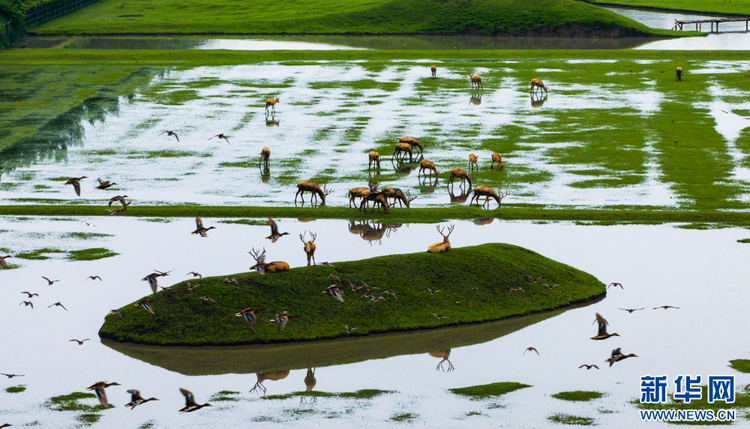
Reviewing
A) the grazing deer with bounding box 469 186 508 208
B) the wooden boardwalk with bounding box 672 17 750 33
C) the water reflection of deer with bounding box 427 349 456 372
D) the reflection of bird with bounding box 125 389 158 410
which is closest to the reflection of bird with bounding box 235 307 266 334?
the reflection of bird with bounding box 125 389 158 410

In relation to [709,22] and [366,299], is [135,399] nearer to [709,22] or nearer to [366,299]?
[366,299]

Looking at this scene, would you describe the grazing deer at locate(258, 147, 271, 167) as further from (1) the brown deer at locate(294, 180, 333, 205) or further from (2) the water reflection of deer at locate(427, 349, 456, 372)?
(2) the water reflection of deer at locate(427, 349, 456, 372)

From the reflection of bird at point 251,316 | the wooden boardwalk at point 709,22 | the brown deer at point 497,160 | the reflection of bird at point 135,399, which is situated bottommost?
the reflection of bird at point 135,399

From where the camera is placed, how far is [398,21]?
415 ft

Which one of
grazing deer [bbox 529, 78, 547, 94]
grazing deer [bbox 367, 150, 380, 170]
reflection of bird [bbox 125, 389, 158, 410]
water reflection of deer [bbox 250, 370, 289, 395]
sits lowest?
water reflection of deer [bbox 250, 370, 289, 395]

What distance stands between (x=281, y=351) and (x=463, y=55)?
76.6 metres

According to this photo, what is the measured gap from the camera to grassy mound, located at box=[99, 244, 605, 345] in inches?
1099

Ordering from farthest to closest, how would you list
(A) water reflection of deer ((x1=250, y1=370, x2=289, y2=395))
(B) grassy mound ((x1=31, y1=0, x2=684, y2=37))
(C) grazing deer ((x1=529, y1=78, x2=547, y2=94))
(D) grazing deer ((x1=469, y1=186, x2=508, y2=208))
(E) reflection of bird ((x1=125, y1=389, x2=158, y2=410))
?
(B) grassy mound ((x1=31, y1=0, x2=684, y2=37)), (C) grazing deer ((x1=529, y1=78, x2=547, y2=94)), (D) grazing deer ((x1=469, y1=186, x2=508, y2=208)), (A) water reflection of deer ((x1=250, y1=370, x2=289, y2=395)), (E) reflection of bird ((x1=125, y1=389, x2=158, y2=410))

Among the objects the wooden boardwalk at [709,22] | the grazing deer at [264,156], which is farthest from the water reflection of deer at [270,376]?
the wooden boardwalk at [709,22]

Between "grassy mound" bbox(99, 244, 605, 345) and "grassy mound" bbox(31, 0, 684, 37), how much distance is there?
9201 cm

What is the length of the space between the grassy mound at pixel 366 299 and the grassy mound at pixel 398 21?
9201 centimetres

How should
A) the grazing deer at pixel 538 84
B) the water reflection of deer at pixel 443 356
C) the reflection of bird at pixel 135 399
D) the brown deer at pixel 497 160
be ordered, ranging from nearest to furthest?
the reflection of bird at pixel 135 399 < the water reflection of deer at pixel 443 356 < the brown deer at pixel 497 160 < the grazing deer at pixel 538 84

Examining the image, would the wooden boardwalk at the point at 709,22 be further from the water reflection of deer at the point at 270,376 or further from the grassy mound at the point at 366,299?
the water reflection of deer at the point at 270,376

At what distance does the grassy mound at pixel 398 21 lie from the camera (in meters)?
121
